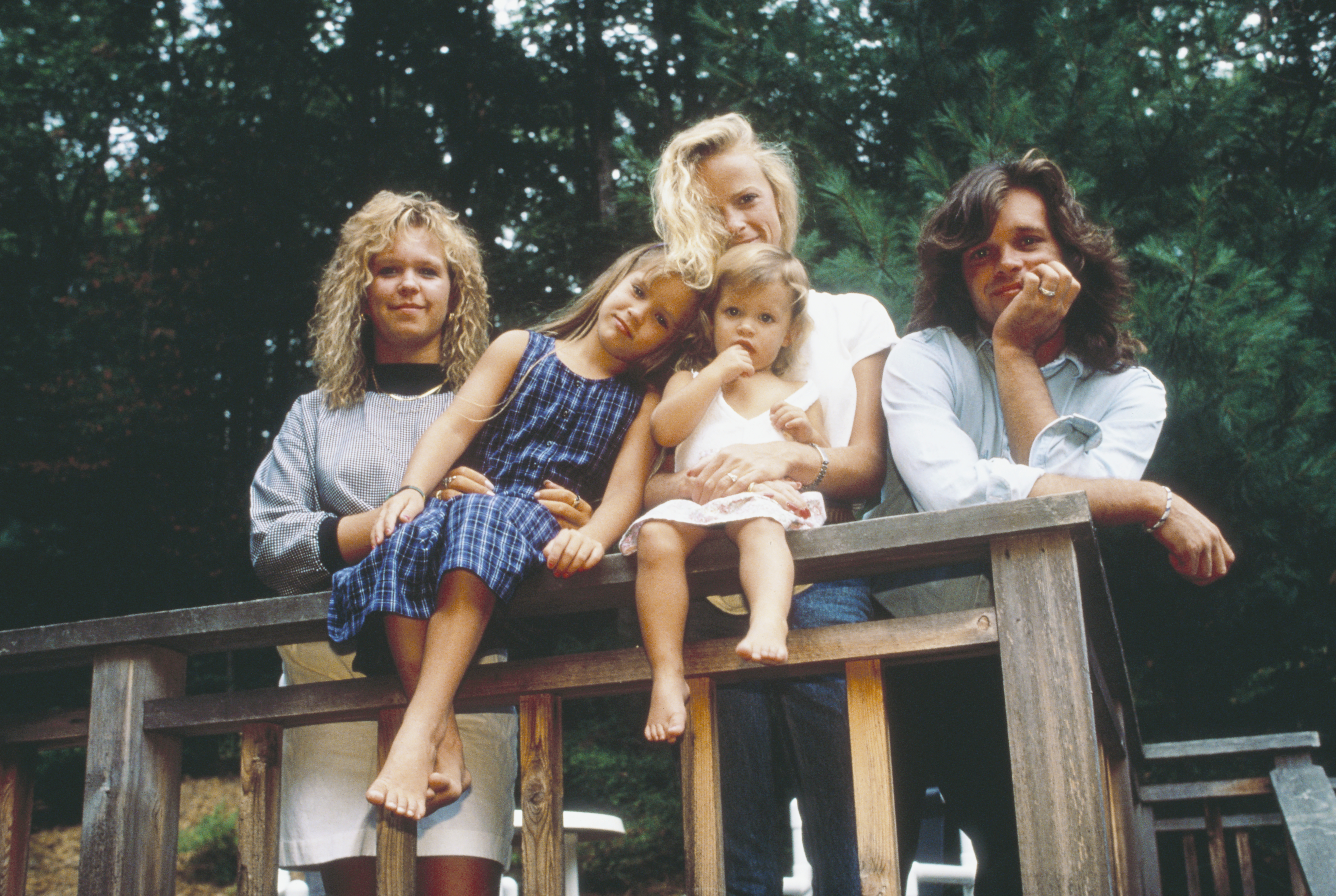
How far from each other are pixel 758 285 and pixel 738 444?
0.37 metres

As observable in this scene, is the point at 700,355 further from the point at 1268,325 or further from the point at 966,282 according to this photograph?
the point at 1268,325

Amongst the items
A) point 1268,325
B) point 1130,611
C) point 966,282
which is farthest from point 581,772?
point 966,282

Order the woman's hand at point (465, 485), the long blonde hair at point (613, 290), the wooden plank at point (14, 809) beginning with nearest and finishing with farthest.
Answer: the woman's hand at point (465, 485) → the wooden plank at point (14, 809) → the long blonde hair at point (613, 290)

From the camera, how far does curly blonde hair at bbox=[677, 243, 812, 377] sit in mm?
2135

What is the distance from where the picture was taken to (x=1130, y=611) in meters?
4.00

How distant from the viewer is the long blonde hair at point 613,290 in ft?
6.97

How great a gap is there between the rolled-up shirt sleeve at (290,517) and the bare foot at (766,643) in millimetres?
853

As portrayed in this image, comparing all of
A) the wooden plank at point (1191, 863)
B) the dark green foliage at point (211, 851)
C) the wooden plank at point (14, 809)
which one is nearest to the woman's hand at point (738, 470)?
the wooden plank at point (14, 809)

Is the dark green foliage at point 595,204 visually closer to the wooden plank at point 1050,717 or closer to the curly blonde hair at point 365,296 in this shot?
the curly blonde hair at point 365,296

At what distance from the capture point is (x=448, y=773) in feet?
5.48

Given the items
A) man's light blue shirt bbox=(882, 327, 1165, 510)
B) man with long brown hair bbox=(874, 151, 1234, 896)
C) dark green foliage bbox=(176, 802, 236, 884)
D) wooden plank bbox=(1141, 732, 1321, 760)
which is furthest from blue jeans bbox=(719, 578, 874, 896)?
dark green foliage bbox=(176, 802, 236, 884)

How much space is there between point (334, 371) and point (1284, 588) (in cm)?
315

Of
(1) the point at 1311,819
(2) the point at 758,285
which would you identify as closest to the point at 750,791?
(2) the point at 758,285

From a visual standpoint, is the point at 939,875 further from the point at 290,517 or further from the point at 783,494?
the point at 290,517
